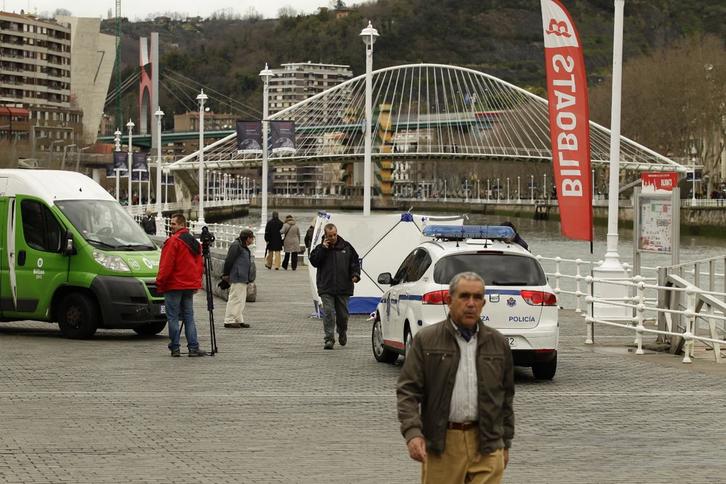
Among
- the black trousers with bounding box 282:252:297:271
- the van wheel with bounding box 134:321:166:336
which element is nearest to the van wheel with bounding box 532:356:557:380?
the van wheel with bounding box 134:321:166:336

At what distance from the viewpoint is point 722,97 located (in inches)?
4628

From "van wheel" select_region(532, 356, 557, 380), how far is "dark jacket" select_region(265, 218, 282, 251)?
2815 centimetres

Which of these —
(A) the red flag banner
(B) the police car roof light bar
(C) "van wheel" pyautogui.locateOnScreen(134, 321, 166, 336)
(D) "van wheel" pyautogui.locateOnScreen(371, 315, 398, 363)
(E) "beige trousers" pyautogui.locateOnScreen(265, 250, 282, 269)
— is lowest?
(E) "beige trousers" pyautogui.locateOnScreen(265, 250, 282, 269)

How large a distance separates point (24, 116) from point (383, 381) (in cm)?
Result: 17426

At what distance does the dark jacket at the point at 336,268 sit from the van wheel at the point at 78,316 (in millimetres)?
3252

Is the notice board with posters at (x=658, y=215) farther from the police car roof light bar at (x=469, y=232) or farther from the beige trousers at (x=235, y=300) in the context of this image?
the beige trousers at (x=235, y=300)

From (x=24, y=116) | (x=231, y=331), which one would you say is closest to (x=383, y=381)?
(x=231, y=331)

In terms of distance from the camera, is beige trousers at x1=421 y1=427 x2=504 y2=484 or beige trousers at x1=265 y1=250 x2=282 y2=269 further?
beige trousers at x1=265 y1=250 x2=282 y2=269

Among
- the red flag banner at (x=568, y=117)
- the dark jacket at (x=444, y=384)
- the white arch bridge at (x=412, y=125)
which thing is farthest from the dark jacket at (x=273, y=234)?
the white arch bridge at (x=412, y=125)

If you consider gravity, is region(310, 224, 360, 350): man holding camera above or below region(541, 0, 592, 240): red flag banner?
below

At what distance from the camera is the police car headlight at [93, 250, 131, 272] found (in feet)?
72.4

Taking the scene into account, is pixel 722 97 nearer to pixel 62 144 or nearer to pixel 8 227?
pixel 62 144

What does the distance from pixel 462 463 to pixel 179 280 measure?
491 inches

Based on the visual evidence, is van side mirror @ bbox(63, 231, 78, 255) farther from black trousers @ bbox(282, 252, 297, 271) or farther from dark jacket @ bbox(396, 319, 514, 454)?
black trousers @ bbox(282, 252, 297, 271)
